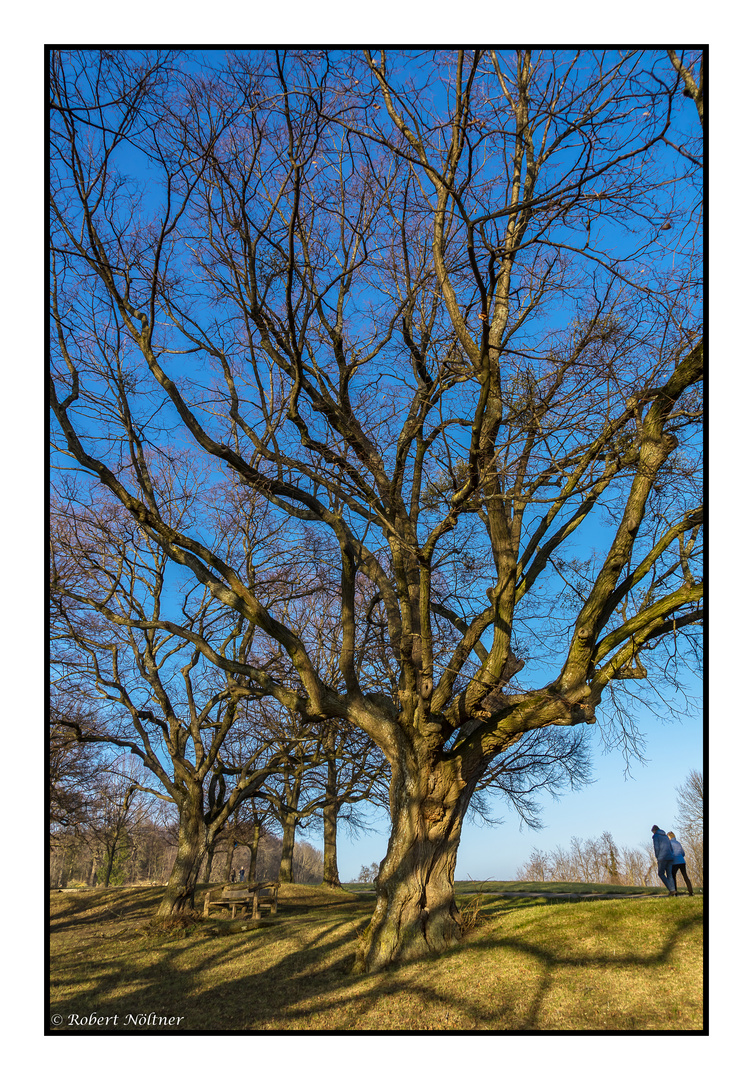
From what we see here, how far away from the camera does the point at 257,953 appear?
329 inches

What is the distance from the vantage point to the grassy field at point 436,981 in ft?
15.8

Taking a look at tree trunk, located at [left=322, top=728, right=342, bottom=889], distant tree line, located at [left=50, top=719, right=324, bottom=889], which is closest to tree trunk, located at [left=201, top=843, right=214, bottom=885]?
distant tree line, located at [left=50, top=719, right=324, bottom=889]

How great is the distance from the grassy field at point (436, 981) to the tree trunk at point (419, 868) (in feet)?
1.04

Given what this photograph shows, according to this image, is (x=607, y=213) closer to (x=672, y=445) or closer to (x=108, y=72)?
(x=672, y=445)

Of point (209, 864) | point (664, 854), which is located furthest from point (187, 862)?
point (209, 864)

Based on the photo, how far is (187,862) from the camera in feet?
42.7

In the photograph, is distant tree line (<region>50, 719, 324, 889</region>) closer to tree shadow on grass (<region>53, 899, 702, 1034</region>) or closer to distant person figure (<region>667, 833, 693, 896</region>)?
tree shadow on grass (<region>53, 899, 702, 1034</region>)

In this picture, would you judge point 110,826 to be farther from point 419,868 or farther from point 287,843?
point 419,868

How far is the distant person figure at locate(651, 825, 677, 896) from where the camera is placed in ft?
30.3

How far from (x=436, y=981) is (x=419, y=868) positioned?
4.21ft

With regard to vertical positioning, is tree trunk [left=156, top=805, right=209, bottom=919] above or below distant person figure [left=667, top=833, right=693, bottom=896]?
below

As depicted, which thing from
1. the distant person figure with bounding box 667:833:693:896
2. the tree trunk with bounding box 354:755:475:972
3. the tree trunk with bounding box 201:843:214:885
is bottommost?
the tree trunk with bounding box 201:843:214:885

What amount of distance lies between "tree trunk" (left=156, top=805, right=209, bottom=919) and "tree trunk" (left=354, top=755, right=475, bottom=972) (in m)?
7.26

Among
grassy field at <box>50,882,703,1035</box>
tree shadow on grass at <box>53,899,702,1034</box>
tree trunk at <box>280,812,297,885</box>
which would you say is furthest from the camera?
tree trunk at <box>280,812,297,885</box>
